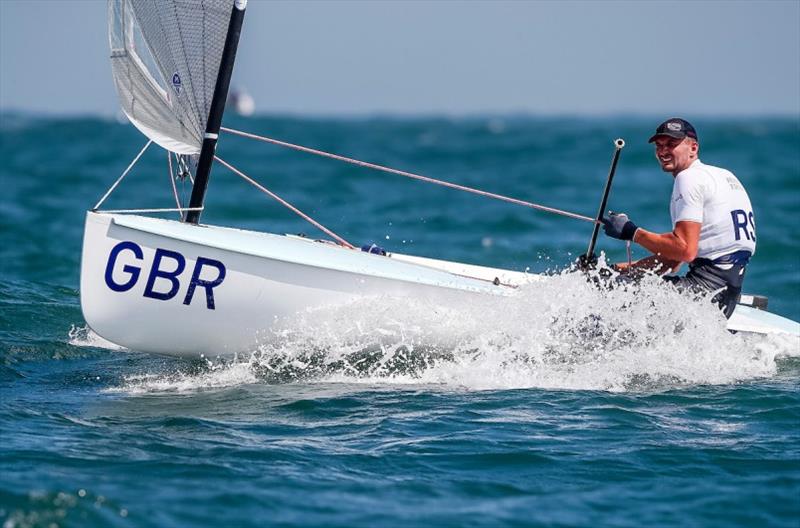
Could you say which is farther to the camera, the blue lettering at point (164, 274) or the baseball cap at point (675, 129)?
the baseball cap at point (675, 129)

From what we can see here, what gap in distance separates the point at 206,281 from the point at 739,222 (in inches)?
122

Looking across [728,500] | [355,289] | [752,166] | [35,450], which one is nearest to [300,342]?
[355,289]

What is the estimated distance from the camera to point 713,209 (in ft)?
20.7

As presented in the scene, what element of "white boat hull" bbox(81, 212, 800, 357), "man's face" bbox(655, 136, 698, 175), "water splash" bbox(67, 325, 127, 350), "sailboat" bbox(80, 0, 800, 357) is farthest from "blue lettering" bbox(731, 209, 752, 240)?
"water splash" bbox(67, 325, 127, 350)

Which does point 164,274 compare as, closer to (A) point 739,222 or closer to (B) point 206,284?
(B) point 206,284

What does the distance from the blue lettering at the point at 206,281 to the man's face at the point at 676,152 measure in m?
2.60

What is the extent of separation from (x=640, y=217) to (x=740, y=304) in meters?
9.29

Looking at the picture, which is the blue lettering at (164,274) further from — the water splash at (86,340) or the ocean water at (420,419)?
the water splash at (86,340)

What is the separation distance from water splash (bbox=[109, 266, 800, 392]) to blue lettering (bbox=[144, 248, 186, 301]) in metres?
0.57

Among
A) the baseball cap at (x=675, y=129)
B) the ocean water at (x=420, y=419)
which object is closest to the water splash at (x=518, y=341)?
the ocean water at (x=420, y=419)

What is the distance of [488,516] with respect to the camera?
4359 millimetres

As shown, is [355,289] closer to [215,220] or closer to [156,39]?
[156,39]

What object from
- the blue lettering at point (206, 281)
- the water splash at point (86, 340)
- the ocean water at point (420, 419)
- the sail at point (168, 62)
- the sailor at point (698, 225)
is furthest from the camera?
the water splash at point (86, 340)

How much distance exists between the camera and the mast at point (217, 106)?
6.38 metres
